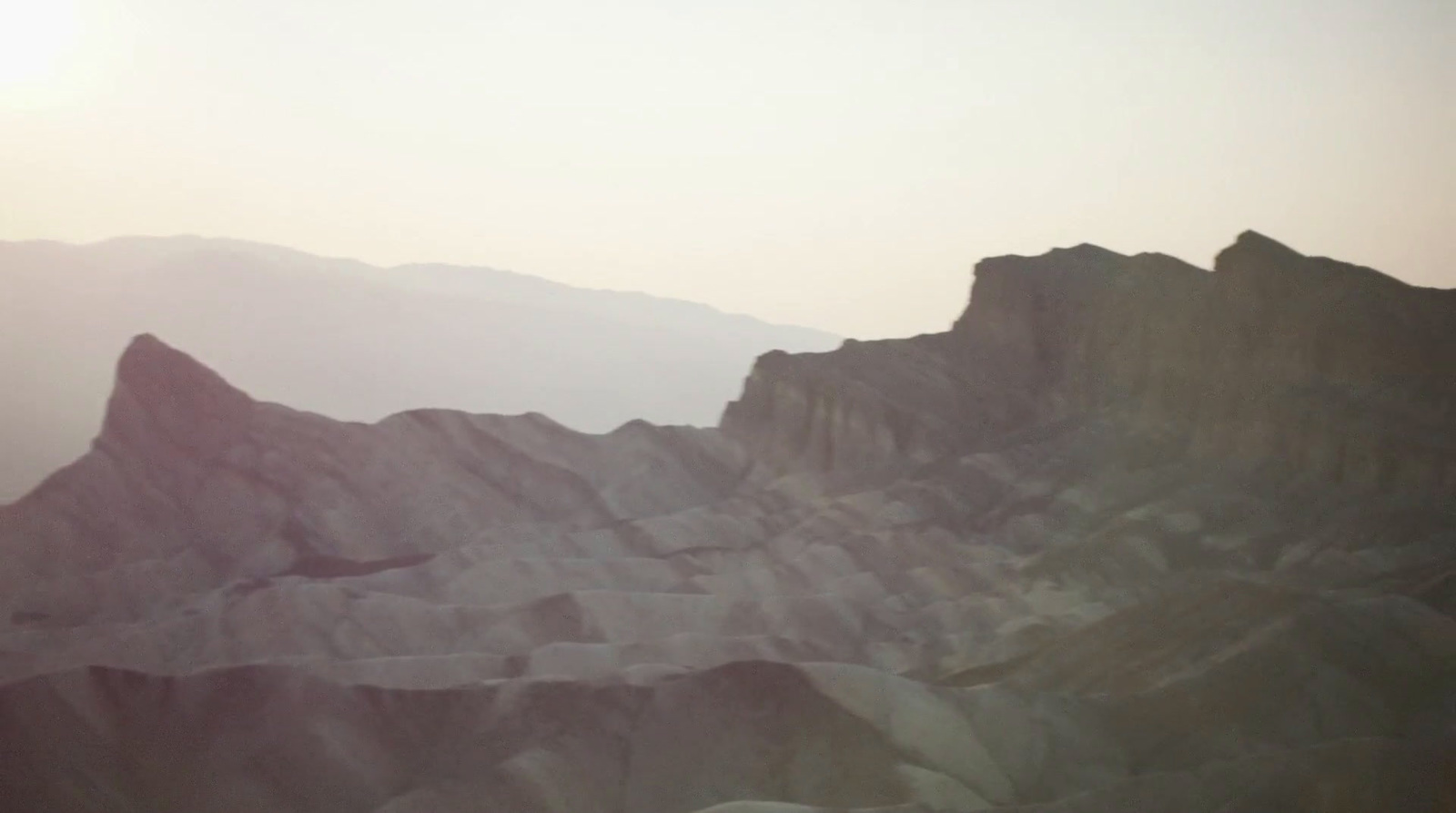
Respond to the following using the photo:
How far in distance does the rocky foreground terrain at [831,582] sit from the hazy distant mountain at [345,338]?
19.9m

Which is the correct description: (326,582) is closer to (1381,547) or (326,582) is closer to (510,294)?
(1381,547)

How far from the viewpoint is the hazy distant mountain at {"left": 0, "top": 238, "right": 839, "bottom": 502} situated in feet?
264

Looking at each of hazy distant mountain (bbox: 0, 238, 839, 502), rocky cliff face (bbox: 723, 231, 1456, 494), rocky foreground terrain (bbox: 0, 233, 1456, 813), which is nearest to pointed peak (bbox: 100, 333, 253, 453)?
rocky foreground terrain (bbox: 0, 233, 1456, 813)

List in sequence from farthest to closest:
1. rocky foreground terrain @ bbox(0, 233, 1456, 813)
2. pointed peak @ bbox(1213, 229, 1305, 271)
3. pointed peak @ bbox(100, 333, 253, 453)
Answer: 1. pointed peak @ bbox(100, 333, 253, 453)
2. pointed peak @ bbox(1213, 229, 1305, 271)
3. rocky foreground terrain @ bbox(0, 233, 1456, 813)

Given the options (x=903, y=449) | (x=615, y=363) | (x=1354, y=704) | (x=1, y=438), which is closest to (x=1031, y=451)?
(x=903, y=449)

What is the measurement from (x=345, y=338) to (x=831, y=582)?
8414cm

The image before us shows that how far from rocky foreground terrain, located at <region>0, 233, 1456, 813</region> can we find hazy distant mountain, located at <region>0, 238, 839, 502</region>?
19927 millimetres

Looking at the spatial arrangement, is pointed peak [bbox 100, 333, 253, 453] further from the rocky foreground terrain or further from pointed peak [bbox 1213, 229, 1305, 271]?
pointed peak [bbox 1213, 229, 1305, 271]

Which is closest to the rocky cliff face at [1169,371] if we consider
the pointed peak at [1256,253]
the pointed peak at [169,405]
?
the pointed peak at [1256,253]

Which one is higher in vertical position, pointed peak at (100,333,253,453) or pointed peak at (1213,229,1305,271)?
pointed peak at (1213,229,1305,271)

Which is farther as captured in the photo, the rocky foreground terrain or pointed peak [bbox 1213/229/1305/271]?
pointed peak [bbox 1213/229/1305/271]

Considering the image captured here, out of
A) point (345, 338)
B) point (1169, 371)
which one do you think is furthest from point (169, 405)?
point (345, 338)

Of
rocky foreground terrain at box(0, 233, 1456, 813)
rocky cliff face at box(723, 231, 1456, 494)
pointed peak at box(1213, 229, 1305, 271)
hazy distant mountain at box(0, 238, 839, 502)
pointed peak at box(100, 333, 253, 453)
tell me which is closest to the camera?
rocky foreground terrain at box(0, 233, 1456, 813)

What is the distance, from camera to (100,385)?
272 ft
